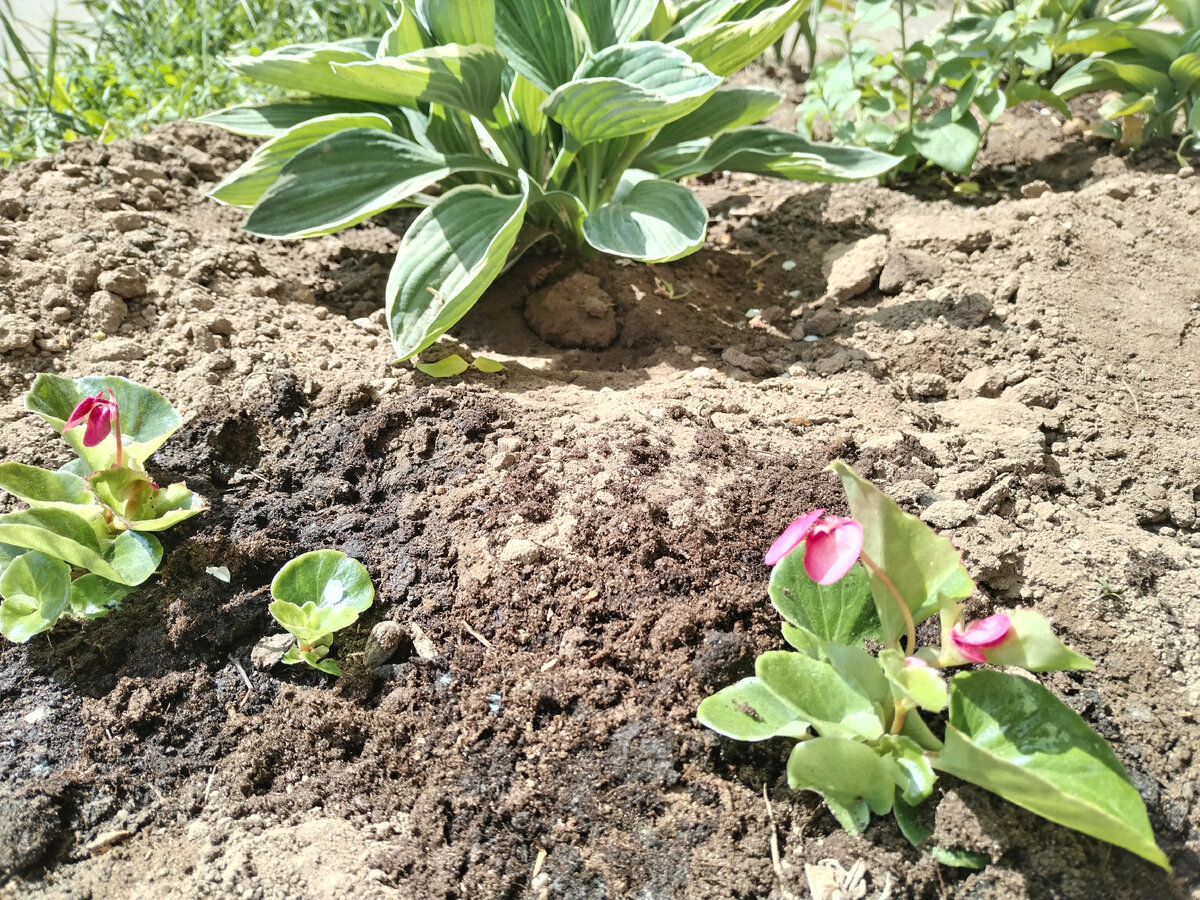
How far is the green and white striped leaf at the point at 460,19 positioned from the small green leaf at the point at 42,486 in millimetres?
1083

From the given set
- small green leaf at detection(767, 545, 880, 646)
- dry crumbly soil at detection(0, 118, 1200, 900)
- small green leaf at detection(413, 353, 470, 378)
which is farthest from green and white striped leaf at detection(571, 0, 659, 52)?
small green leaf at detection(767, 545, 880, 646)

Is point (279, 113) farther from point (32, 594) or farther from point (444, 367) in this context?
point (32, 594)

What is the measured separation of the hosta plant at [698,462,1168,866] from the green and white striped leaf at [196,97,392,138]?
1601 millimetres

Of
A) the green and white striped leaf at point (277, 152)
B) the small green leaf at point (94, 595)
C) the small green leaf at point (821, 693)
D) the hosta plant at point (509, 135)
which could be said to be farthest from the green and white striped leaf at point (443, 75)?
the small green leaf at point (821, 693)

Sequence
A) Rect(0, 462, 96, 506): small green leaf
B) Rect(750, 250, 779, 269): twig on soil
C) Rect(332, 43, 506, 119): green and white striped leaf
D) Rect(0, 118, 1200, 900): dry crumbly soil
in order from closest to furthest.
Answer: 1. Rect(0, 118, 1200, 900): dry crumbly soil
2. Rect(0, 462, 96, 506): small green leaf
3. Rect(332, 43, 506, 119): green and white striped leaf
4. Rect(750, 250, 779, 269): twig on soil

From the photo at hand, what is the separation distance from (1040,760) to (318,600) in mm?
1039

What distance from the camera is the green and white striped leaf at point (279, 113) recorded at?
2139 millimetres

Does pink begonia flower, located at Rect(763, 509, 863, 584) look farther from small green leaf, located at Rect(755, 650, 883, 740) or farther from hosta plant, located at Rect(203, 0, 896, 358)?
hosta plant, located at Rect(203, 0, 896, 358)

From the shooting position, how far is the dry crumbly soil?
121cm

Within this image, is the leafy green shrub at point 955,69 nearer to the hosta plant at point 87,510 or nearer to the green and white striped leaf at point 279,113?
the green and white striped leaf at point 279,113

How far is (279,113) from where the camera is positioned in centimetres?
217

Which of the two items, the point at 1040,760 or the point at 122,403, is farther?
the point at 122,403

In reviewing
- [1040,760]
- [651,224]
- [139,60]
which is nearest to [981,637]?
[1040,760]

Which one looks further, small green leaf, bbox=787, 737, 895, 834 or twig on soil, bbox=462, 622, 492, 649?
twig on soil, bbox=462, 622, 492, 649
